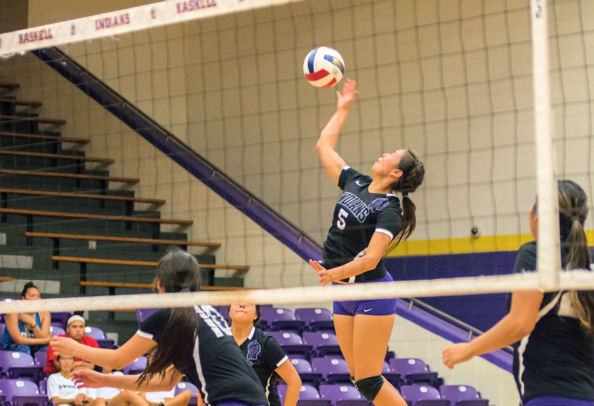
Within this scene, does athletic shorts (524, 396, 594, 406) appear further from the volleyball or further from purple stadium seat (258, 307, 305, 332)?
purple stadium seat (258, 307, 305, 332)

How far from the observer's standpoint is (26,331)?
9156 millimetres

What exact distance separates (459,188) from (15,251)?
608cm

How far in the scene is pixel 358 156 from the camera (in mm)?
12672

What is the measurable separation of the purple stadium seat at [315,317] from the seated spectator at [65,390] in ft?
12.3


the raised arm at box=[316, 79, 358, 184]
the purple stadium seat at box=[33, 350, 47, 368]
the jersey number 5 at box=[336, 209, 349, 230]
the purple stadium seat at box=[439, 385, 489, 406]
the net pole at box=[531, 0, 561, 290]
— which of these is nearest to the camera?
the net pole at box=[531, 0, 561, 290]

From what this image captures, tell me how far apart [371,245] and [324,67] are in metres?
1.39

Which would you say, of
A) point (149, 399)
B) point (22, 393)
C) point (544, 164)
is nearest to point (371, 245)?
point (544, 164)

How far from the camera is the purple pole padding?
39.3 ft

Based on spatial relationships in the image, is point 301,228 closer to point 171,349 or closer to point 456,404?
point 456,404

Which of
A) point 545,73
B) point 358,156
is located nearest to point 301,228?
point 358,156

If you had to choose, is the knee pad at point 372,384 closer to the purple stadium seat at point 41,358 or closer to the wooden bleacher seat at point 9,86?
the purple stadium seat at point 41,358

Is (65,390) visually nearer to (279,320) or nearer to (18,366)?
(18,366)

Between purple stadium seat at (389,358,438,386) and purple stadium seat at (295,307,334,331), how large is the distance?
117 centimetres

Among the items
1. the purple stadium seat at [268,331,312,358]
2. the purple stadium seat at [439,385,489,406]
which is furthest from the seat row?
the purple stadium seat at [268,331,312,358]
